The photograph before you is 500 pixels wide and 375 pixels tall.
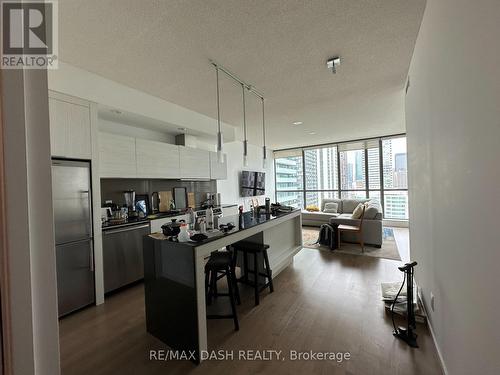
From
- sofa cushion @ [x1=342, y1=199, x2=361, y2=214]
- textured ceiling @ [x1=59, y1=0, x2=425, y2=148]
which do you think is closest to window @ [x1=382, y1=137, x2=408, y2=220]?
sofa cushion @ [x1=342, y1=199, x2=361, y2=214]

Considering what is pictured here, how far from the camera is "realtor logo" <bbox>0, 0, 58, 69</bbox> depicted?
58 cm

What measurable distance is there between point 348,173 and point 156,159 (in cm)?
590

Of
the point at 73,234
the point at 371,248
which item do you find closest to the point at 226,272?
the point at 73,234

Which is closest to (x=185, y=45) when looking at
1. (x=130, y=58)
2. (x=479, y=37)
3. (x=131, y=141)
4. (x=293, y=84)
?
(x=130, y=58)

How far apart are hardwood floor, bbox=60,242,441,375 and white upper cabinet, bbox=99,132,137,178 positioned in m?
1.61

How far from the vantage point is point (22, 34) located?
0.61 meters

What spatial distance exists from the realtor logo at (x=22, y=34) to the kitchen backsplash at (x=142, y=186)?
2.92 metres

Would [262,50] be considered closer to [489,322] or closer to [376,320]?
[489,322]

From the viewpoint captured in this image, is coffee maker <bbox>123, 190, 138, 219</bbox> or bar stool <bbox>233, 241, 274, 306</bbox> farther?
coffee maker <bbox>123, 190, 138, 219</bbox>

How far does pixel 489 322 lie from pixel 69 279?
3320mm

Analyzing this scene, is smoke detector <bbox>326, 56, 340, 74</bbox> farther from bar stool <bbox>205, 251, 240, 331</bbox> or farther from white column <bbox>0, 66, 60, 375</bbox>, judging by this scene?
white column <bbox>0, 66, 60, 375</bbox>

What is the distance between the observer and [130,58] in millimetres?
2221

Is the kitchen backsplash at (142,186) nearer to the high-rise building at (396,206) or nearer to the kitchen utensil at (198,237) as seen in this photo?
the kitchen utensil at (198,237)

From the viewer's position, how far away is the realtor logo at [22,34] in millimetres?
577
